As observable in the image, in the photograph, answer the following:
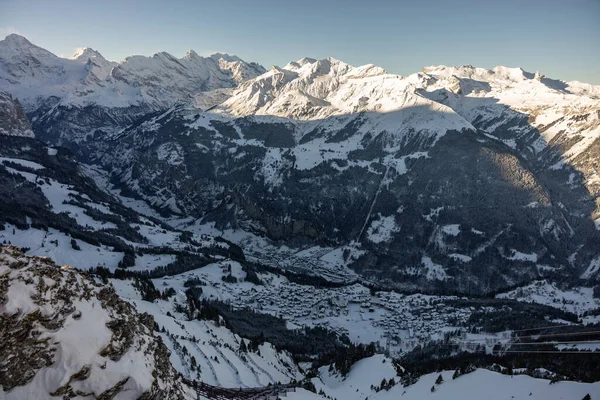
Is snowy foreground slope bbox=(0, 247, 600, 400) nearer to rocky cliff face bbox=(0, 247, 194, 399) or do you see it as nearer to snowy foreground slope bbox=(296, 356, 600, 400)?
rocky cliff face bbox=(0, 247, 194, 399)

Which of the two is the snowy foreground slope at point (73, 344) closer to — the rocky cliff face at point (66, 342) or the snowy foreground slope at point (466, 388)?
the rocky cliff face at point (66, 342)

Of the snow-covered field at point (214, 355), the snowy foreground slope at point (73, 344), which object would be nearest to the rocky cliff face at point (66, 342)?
the snowy foreground slope at point (73, 344)

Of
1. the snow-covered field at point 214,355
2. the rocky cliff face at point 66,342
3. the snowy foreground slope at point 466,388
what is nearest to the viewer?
the rocky cliff face at point 66,342

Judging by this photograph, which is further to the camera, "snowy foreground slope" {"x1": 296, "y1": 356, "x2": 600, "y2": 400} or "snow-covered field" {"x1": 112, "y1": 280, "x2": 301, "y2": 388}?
"snow-covered field" {"x1": 112, "y1": 280, "x2": 301, "y2": 388}

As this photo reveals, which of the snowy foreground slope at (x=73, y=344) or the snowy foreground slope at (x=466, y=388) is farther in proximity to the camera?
the snowy foreground slope at (x=466, y=388)

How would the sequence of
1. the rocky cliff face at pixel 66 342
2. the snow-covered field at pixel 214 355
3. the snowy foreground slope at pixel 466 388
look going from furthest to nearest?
the snow-covered field at pixel 214 355 < the snowy foreground slope at pixel 466 388 < the rocky cliff face at pixel 66 342

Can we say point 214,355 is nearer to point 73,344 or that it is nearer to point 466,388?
point 466,388

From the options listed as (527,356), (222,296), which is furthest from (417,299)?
(222,296)

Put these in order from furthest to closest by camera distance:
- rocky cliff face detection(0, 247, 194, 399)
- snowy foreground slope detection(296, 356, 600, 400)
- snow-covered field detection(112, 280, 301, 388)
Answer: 1. snow-covered field detection(112, 280, 301, 388)
2. snowy foreground slope detection(296, 356, 600, 400)
3. rocky cliff face detection(0, 247, 194, 399)

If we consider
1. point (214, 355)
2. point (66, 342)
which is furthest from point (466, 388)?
point (66, 342)

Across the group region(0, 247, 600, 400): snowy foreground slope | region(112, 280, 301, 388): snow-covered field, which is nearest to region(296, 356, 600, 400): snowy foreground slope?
region(0, 247, 600, 400): snowy foreground slope
